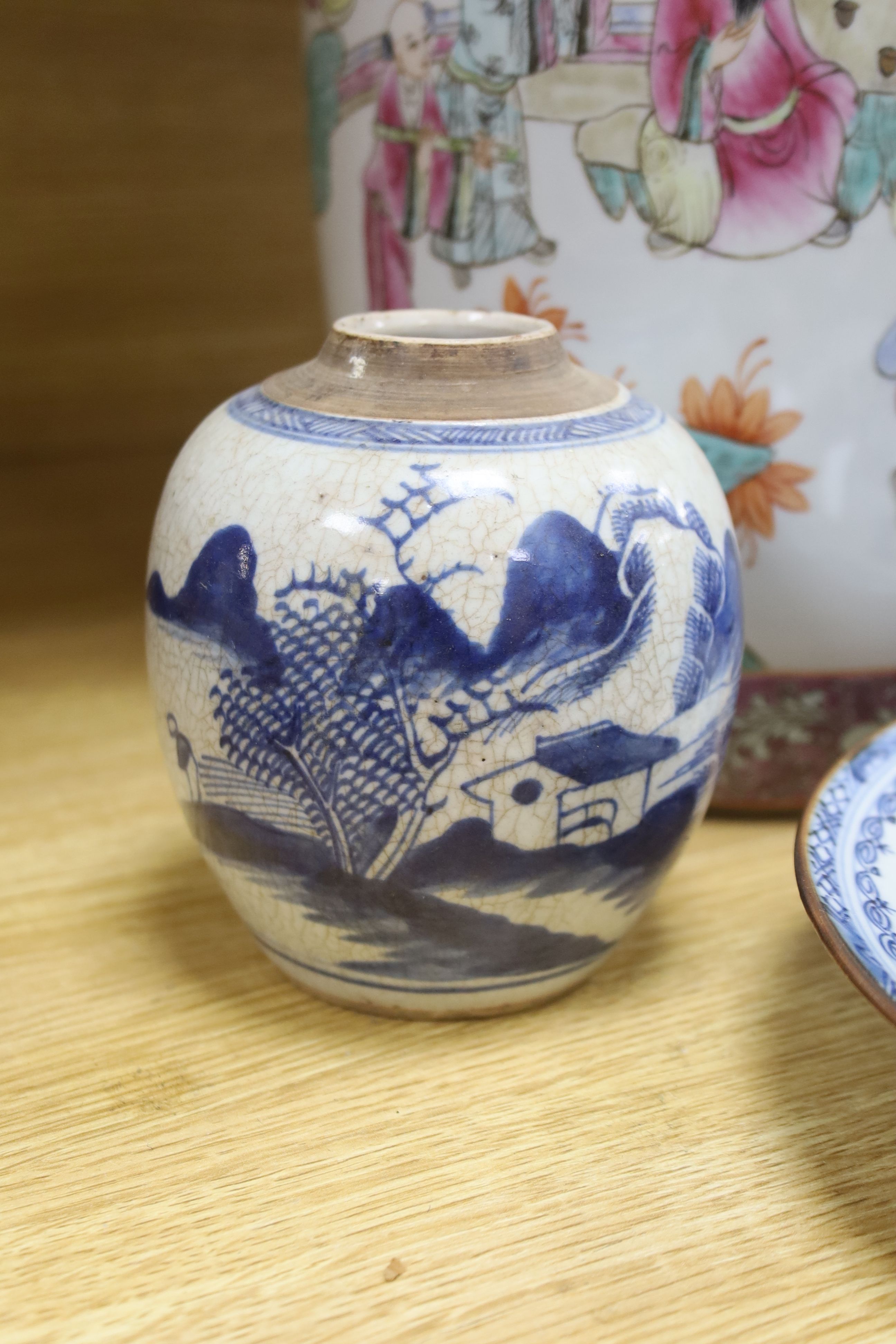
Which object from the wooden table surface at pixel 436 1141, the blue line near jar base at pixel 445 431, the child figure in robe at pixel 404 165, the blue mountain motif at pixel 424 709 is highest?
the child figure in robe at pixel 404 165

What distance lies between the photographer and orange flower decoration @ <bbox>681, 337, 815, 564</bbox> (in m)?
0.70

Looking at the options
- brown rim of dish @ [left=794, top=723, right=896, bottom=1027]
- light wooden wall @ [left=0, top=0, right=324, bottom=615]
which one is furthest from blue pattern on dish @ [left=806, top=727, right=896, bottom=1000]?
light wooden wall @ [left=0, top=0, right=324, bottom=615]

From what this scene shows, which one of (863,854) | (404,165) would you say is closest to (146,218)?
(404,165)

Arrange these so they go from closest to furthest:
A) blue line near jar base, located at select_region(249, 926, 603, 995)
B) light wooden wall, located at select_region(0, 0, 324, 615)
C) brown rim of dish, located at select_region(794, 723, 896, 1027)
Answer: brown rim of dish, located at select_region(794, 723, 896, 1027)
blue line near jar base, located at select_region(249, 926, 603, 995)
light wooden wall, located at select_region(0, 0, 324, 615)

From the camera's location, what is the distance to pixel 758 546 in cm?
72

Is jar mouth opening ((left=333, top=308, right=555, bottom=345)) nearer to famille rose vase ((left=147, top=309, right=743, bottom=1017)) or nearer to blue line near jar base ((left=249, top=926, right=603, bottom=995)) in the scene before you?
famille rose vase ((left=147, top=309, right=743, bottom=1017))

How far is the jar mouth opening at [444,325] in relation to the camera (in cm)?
60

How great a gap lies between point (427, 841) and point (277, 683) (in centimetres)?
8

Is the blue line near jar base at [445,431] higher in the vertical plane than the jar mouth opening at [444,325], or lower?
lower

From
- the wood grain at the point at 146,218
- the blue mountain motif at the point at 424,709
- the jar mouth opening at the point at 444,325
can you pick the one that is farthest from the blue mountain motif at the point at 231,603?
the wood grain at the point at 146,218

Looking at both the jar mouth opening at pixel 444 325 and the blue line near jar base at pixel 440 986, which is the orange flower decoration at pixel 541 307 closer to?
the jar mouth opening at pixel 444 325

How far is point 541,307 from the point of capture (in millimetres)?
707

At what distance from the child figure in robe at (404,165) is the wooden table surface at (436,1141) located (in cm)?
35

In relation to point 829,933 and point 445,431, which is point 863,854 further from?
point 445,431
